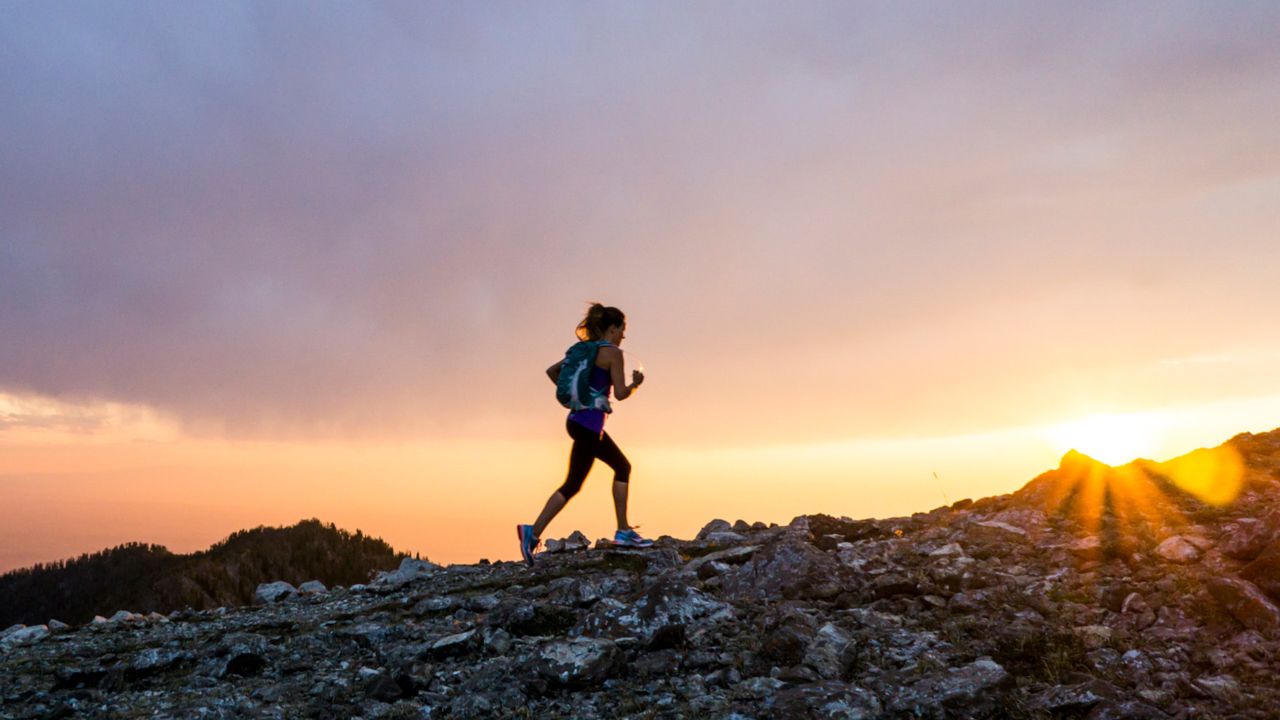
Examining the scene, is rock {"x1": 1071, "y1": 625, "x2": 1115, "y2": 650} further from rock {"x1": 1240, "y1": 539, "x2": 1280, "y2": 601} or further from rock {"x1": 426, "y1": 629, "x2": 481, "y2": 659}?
rock {"x1": 426, "y1": 629, "x2": 481, "y2": 659}

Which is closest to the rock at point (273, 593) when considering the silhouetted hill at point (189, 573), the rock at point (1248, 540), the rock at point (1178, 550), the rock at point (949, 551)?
the silhouetted hill at point (189, 573)

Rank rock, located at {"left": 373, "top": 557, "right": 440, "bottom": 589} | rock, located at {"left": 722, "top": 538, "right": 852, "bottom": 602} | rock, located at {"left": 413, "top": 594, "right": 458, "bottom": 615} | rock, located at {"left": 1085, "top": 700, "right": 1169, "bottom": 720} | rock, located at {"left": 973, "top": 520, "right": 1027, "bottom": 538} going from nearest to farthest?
rock, located at {"left": 1085, "top": 700, "right": 1169, "bottom": 720}, rock, located at {"left": 722, "top": 538, "right": 852, "bottom": 602}, rock, located at {"left": 413, "top": 594, "right": 458, "bottom": 615}, rock, located at {"left": 973, "top": 520, "right": 1027, "bottom": 538}, rock, located at {"left": 373, "top": 557, "right": 440, "bottom": 589}

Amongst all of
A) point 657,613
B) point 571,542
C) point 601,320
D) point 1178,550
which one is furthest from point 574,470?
point 1178,550

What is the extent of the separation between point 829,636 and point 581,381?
4.79 m

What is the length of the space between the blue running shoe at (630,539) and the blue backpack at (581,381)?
5.40 feet

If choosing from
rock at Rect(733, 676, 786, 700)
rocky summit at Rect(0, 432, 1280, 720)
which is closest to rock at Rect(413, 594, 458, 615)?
rocky summit at Rect(0, 432, 1280, 720)

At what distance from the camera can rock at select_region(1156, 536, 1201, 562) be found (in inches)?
329

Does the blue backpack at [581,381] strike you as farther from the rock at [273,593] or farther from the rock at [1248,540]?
the rock at [1248,540]

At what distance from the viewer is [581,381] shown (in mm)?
10945

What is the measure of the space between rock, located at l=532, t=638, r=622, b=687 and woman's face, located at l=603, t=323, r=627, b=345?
175 inches

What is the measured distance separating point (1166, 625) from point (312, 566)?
22.5 meters

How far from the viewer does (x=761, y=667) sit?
7055mm

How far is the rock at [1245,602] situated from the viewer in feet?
23.3

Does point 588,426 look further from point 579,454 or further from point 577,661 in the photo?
point 577,661
